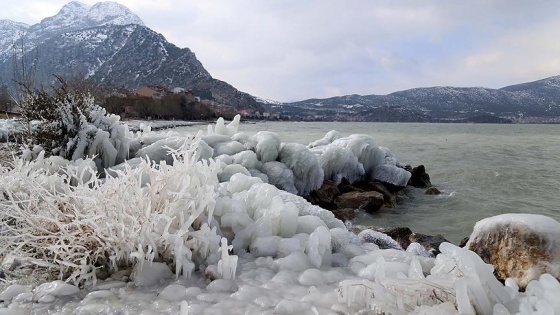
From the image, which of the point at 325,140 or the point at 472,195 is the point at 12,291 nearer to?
the point at 325,140

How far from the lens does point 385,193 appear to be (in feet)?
36.2

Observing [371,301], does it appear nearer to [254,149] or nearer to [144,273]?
[144,273]

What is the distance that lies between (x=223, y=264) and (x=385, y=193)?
9.34 meters

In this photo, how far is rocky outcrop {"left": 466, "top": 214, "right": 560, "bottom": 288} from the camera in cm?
285

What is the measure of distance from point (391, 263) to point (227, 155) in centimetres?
641

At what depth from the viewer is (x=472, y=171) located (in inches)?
673

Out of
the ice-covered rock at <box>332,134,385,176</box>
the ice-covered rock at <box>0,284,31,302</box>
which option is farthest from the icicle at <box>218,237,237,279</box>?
the ice-covered rock at <box>332,134,385,176</box>

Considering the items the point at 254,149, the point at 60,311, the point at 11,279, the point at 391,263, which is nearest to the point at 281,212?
the point at 391,263

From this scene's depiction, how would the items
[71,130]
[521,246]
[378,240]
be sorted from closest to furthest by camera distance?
[521,246] → [378,240] → [71,130]

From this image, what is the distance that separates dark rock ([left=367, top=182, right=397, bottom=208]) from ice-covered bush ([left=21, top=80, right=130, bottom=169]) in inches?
265

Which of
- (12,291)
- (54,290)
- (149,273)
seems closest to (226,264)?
(149,273)

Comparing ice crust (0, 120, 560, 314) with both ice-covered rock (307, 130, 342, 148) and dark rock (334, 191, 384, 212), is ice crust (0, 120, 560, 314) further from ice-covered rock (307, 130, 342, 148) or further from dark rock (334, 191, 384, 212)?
ice-covered rock (307, 130, 342, 148)

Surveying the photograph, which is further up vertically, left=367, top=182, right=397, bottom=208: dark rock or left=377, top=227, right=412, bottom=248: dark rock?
left=377, top=227, right=412, bottom=248: dark rock

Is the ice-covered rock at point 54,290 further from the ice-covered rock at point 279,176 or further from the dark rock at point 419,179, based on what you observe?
the dark rock at point 419,179
